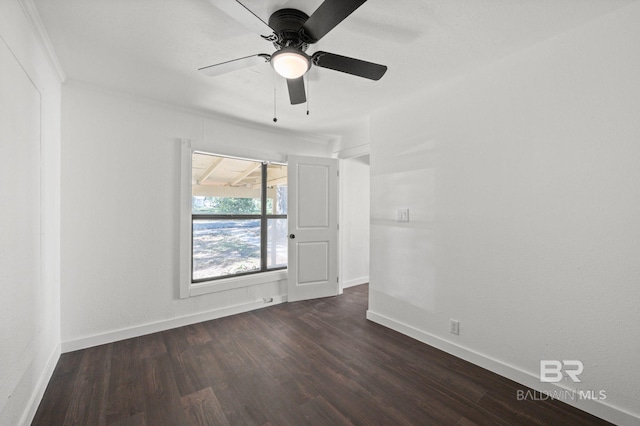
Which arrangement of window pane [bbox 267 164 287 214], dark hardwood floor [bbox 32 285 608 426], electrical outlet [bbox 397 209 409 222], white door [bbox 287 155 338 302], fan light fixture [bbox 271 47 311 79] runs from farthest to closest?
1. window pane [bbox 267 164 287 214]
2. white door [bbox 287 155 338 302]
3. electrical outlet [bbox 397 209 409 222]
4. dark hardwood floor [bbox 32 285 608 426]
5. fan light fixture [bbox 271 47 311 79]

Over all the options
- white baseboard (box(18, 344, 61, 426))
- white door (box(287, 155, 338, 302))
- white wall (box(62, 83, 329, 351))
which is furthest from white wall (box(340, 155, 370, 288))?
white baseboard (box(18, 344, 61, 426))

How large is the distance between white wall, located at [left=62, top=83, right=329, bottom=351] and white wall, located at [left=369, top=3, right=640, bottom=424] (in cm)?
252

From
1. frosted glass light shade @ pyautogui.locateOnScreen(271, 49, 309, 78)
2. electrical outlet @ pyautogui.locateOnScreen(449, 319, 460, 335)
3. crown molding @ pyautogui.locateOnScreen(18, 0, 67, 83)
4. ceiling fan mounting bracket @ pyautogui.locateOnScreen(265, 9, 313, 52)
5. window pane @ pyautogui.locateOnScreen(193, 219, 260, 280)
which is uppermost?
crown molding @ pyautogui.locateOnScreen(18, 0, 67, 83)

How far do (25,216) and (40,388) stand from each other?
121 cm

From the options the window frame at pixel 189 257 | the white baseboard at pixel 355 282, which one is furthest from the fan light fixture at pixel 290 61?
the white baseboard at pixel 355 282

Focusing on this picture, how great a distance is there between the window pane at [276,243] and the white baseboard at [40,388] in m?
2.33

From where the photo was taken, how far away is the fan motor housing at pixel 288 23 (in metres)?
1.60

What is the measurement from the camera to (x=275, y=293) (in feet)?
12.7

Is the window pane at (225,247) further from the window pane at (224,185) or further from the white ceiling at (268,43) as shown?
the white ceiling at (268,43)

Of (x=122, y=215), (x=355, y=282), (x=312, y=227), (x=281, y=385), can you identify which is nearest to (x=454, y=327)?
(x=281, y=385)

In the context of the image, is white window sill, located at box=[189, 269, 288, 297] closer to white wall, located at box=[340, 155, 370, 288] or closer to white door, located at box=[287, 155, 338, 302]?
white door, located at box=[287, 155, 338, 302]

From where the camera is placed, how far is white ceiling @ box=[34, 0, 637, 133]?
5.34ft

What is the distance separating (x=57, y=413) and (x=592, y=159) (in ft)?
12.5

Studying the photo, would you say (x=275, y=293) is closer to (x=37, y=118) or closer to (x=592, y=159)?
(x=37, y=118)
